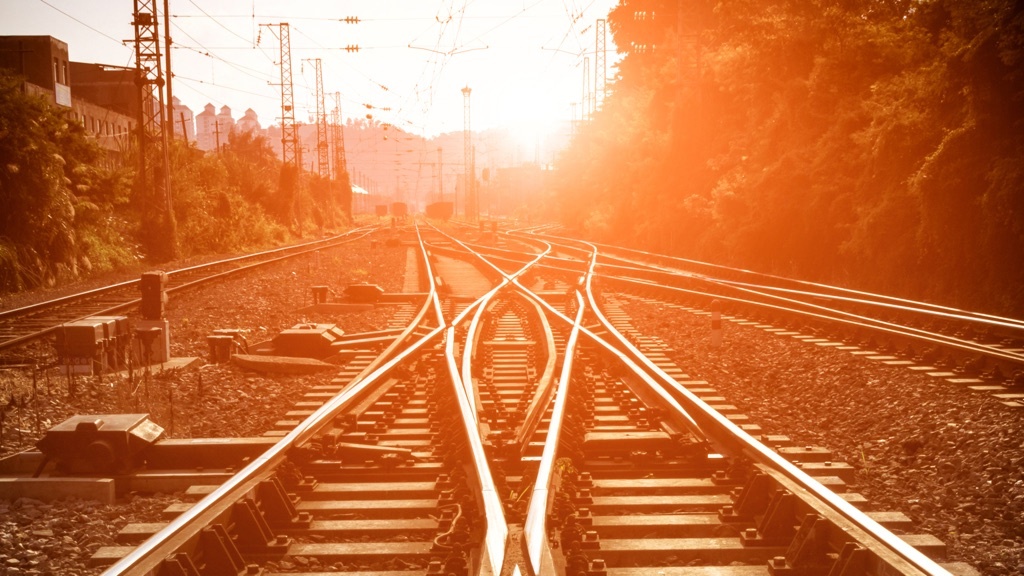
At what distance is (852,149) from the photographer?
790 inches

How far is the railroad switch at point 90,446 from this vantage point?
213 inches

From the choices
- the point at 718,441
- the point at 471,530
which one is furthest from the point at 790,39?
the point at 471,530

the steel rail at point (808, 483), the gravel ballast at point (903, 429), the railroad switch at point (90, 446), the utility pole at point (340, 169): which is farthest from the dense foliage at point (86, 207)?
the utility pole at point (340, 169)

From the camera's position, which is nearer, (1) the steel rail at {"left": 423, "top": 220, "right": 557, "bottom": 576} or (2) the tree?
(1) the steel rail at {"left": 423, "top": 220, "right": 557, "bottom": 576}

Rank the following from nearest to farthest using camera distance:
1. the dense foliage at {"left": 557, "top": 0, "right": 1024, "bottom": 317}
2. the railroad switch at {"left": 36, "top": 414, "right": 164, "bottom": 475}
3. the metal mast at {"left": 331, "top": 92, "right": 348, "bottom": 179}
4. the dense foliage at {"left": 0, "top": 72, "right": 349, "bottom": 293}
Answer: the railroad switch at {"left": 36, "top": 414, "right": 164, "bottom": 475}, the dense foliage at {"left": 557, "top": 0, "right": 1024, "bottom": 317}, the dense foliage at {"left": 0, "top": 72, "right": 349, "bottom": 293}, the metal mast at {"left": 331, "top": 92, "right": 348, "bottom": 179}

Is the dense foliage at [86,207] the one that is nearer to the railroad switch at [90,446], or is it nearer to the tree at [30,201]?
the tree at [30,201]

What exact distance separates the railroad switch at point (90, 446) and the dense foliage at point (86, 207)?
15.3m

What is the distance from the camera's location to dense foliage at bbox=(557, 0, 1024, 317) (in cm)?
1358

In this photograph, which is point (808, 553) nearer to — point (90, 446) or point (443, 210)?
point (90, 446)

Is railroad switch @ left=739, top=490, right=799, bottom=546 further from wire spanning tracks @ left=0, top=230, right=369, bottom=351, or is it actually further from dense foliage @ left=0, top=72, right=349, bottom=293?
dense foliage @ left=0, top=72, right=349, bottom=293

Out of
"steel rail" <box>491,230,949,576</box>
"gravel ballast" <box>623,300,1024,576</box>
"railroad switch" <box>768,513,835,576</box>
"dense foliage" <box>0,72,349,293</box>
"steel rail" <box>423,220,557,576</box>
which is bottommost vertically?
"gravel ballast" <box>623,300,1024,576</box>

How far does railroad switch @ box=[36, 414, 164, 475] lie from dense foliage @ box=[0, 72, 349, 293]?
50.0ft

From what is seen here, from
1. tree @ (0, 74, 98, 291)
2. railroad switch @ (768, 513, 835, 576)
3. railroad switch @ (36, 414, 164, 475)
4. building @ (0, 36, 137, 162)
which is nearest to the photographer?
railroad switch @ (768, 513, 835, 576)

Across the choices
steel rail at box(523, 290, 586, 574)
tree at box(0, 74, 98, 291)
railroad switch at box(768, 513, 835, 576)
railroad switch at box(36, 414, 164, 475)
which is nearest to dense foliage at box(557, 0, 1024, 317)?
steel rail at box(523, 290, 586, 574)
